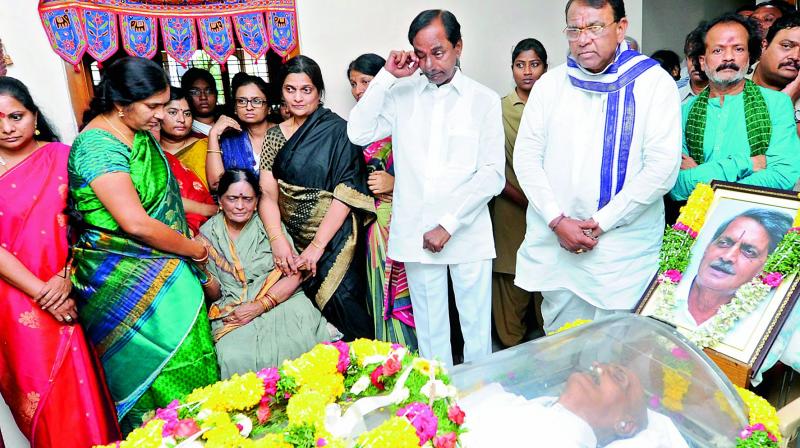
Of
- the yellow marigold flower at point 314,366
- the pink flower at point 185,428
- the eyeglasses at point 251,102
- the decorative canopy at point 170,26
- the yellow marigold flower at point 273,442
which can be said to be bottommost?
the yellow marigold flower at point 273,442

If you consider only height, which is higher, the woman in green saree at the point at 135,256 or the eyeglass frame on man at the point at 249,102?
the eyeglass frame on man at the point at 249,102

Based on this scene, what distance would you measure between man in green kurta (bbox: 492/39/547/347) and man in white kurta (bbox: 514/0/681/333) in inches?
30.0

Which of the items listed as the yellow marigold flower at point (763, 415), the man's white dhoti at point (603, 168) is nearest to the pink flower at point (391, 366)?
the yellow marigold flower at point (763, 415)

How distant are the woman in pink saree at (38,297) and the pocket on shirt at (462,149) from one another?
1.79 metres

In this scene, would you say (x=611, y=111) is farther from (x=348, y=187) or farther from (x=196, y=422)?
(x=196, y=422)

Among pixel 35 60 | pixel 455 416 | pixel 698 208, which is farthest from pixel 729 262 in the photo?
pixel 35 60

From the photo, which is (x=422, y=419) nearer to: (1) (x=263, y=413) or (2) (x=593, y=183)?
(1) (x=263, y=413)

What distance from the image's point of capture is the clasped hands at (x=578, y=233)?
2330 mm

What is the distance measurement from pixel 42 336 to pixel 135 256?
0.56m

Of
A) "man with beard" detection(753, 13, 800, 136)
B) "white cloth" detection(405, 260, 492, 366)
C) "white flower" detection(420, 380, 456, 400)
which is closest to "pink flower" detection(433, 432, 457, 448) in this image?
"white flower" detection(420, 380, 456, 400)

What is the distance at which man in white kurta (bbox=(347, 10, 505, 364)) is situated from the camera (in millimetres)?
2658

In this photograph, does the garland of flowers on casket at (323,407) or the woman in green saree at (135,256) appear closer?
the garland of flowers on casket at (323,407)

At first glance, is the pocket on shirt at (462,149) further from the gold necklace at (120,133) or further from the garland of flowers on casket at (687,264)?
the gold necklace at (120,133)

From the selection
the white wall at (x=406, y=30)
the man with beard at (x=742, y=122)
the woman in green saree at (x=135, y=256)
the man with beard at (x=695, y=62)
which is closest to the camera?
the woman in green saree at (x=135, y=256)
